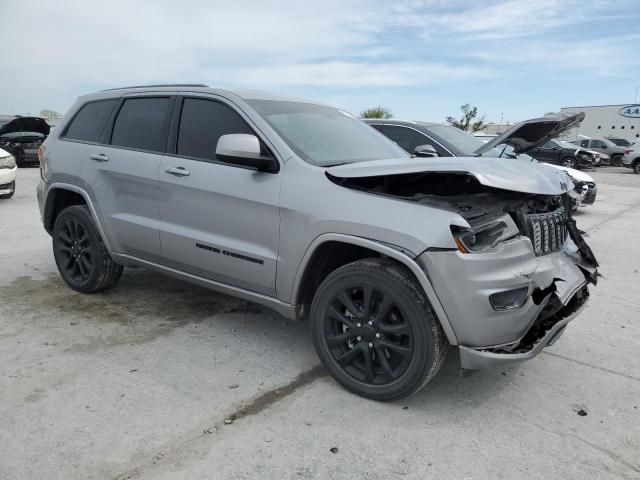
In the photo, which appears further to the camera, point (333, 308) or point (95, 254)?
point (95, 254)

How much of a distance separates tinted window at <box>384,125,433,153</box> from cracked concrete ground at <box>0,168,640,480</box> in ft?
12.4

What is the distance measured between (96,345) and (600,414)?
323cm

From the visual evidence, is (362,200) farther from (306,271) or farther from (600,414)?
(600,414)

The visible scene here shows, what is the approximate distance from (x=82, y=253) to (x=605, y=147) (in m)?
31.5

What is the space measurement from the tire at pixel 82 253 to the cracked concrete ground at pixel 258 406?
224mm

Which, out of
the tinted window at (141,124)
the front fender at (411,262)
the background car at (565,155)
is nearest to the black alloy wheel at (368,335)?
the front fender at (411,262)

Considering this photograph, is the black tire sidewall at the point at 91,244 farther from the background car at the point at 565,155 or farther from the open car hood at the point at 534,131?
the background car at the point at 565,155

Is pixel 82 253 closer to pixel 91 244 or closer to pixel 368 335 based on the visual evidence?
pixel 91 244

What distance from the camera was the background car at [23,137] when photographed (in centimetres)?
1671

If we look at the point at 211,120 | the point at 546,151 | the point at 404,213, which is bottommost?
the point at 546,151

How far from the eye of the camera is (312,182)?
327 cm

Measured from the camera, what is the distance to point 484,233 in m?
2.87

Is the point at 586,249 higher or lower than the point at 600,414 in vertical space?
higher

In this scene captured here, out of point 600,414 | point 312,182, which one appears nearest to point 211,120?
point 312,182
